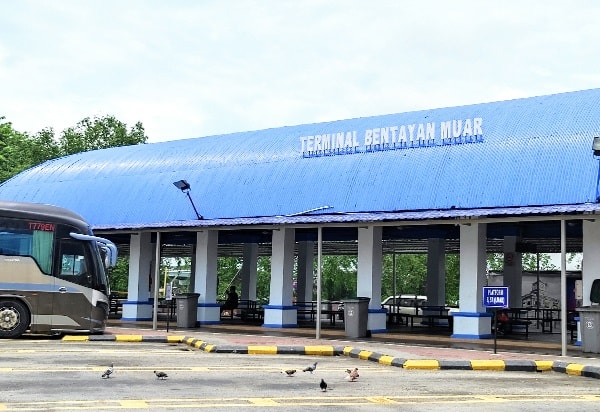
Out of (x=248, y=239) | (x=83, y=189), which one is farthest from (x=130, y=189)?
(x=248, y=239)

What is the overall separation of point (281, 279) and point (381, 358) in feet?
36.9

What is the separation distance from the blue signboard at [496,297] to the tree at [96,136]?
4357 cm

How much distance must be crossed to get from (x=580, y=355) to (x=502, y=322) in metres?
7.94

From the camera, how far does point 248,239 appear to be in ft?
128

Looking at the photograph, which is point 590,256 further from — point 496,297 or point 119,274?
point 119,274

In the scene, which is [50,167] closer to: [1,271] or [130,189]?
[130,189]

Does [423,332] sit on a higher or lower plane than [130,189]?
lower

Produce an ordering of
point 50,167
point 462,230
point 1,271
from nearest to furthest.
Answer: point 1,271, point 462,230, point 50,167

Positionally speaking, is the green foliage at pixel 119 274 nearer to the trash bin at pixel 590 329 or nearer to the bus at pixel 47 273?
the bus at pixel 47 273

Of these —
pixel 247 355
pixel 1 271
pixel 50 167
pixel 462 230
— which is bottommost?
pixel 247 355

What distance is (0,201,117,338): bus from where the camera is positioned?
24.2 metres

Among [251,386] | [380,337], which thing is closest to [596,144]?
[380,337]

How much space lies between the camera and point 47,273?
2456 cm

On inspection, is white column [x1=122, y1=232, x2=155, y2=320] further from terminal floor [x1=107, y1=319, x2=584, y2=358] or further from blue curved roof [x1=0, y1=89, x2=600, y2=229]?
terminal floor [x1=107, y1=319, x2=584, y2=358]
